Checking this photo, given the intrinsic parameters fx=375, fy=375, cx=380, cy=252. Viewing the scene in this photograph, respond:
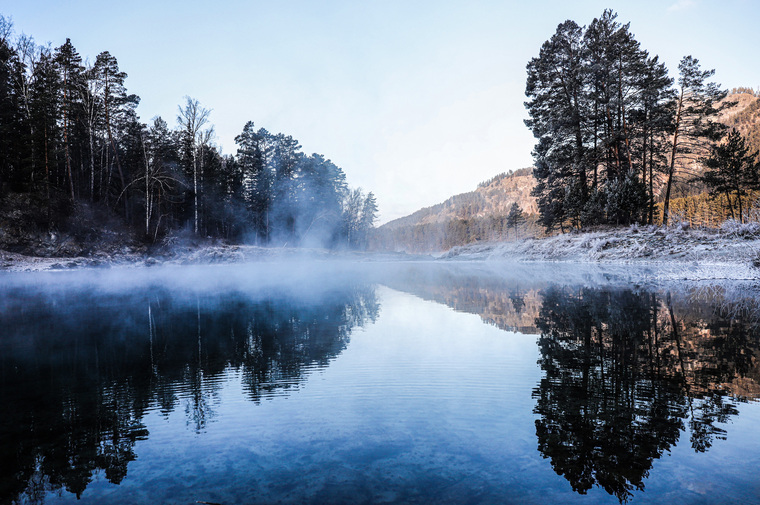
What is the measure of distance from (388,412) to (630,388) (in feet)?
8.88

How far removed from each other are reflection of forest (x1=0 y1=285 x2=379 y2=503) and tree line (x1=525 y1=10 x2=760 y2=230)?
27306mm

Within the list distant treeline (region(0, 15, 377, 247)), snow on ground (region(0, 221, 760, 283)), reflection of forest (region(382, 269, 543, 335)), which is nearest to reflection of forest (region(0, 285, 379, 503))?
reflection of forest (region(382, 269, 543, 335))

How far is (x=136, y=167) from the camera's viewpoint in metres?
40.9

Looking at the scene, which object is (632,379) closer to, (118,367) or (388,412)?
(388,412)

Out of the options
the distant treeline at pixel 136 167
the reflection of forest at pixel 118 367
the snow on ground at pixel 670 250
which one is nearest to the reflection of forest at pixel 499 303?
the reflection of forest at pixel 118 367

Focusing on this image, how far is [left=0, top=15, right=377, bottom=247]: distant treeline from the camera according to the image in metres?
29.2

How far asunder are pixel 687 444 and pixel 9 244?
34904 mm

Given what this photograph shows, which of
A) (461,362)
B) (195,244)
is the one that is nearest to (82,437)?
(461,362)

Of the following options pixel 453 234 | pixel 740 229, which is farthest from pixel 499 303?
pixel 453 234

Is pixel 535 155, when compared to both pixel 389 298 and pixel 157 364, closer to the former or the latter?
pixel 389 298

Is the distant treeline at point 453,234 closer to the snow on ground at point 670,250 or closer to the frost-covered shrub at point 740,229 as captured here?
the snow on ground at point 670,250

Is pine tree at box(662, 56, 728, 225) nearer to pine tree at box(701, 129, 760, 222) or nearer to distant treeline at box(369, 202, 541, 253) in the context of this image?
pine tree at box(701, 129, 760, 222)

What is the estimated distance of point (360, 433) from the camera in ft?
10.8

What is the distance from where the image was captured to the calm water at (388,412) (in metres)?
2.54
